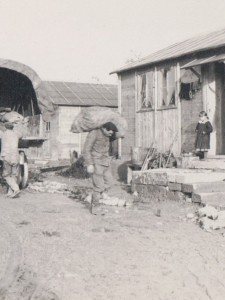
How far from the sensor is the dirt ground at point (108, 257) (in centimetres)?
413

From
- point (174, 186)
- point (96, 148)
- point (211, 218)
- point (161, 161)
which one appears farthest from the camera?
point (161, 161)

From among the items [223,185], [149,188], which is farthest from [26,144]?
[223,185]

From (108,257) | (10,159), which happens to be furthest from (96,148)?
(108,257)

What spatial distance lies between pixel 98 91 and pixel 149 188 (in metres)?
18.9

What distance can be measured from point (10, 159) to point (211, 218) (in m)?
4.89

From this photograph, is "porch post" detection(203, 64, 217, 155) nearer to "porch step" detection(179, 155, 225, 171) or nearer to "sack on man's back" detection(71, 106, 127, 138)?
"porch step" detection(179, 155, 225, 171)

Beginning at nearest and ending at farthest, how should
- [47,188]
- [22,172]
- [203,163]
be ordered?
[22,172]
[203,163]
[47,188]

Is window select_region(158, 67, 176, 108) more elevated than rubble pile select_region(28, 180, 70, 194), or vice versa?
window select_region(158, 67, 176, 108)

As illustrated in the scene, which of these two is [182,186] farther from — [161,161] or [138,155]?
[138,155]

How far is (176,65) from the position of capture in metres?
14.3

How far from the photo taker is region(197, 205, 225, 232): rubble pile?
680cm

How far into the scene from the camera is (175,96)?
1429 centimetres

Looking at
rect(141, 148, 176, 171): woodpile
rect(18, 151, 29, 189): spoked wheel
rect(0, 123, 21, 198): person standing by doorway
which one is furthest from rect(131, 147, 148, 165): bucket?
rect(0, 123, 21, 198): person standing by doorway

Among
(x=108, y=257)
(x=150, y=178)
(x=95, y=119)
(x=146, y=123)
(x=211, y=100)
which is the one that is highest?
(x=211, y=100)
